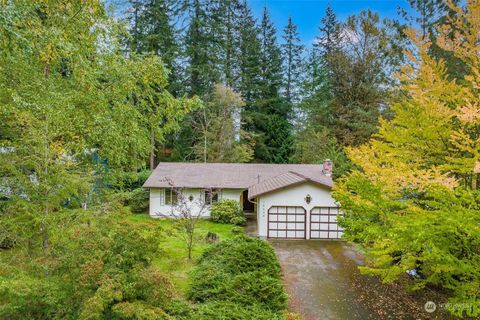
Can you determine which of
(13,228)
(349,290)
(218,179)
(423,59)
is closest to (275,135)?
(218,179)

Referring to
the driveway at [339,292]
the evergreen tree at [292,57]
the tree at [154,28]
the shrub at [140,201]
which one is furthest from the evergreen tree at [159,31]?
the driveway at [339,292]

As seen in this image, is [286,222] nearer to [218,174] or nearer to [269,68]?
[218,174]

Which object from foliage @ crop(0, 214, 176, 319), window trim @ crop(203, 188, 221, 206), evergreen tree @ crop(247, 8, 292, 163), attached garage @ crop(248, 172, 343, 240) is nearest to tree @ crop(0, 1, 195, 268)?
foliage @ crop(0, 214, 176, 319)

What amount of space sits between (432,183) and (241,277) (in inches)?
226

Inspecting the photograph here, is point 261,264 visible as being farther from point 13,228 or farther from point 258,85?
point 258,85

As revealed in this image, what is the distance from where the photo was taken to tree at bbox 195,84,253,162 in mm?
30094

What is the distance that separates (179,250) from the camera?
611 inches

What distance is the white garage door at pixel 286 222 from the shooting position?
1855 centimetres

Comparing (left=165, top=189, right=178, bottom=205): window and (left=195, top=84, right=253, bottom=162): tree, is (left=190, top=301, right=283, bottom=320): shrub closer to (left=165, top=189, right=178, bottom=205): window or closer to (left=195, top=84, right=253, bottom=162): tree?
(left=165, top=189, right=178, bottom=205): window

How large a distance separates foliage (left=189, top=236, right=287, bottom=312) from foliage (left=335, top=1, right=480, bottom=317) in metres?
2.84

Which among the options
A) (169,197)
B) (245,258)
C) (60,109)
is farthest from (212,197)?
(60,109)

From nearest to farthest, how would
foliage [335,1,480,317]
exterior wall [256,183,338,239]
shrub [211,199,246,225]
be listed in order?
foliage [335,1,480,317], exterior wall [256,183,338,239], shrub [211,199,246,225]

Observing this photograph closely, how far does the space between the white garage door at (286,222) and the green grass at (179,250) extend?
8.20 feet

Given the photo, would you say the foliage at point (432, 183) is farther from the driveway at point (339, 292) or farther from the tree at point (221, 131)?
the tree at point (221, 131)
